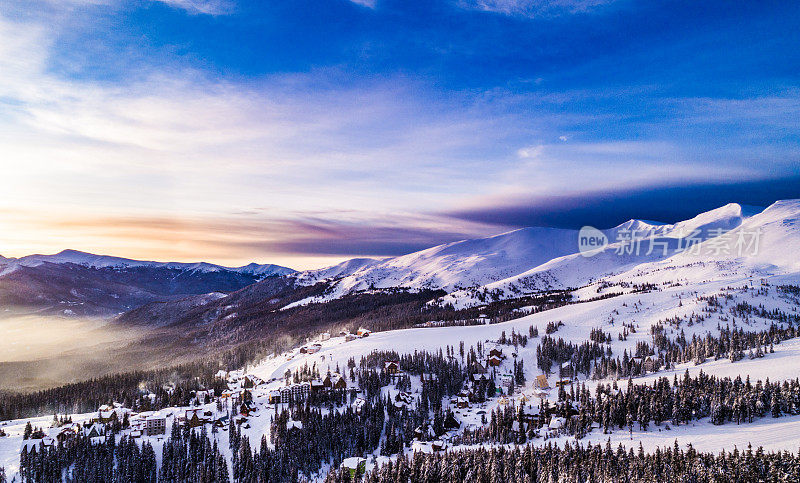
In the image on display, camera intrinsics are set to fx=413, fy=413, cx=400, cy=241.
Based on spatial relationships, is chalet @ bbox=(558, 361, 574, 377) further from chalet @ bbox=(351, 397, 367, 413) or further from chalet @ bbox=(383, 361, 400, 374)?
chalet @ bbox=(351, 397, 367, 413)

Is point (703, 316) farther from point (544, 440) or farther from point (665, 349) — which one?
point (544, 440)

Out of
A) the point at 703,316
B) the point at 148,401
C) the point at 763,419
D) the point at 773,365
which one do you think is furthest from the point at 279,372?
the point at 703,316

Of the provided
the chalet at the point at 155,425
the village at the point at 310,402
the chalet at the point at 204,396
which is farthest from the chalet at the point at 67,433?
the chalet at the point at 204,396

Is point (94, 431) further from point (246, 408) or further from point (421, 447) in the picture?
point (421, 447)

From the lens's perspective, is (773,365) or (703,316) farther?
(703,316)

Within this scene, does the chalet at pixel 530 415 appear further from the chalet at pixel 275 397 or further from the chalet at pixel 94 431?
the chalet at pixel 94 431

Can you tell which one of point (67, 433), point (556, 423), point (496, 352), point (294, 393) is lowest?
point (67, 433)

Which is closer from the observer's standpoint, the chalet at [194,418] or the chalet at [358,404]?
the chalet at [194,418]

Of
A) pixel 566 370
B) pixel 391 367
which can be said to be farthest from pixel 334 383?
pixel 566 370

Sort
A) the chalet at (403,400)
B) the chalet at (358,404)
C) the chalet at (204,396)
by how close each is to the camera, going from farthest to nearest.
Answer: the chalet at (204,396)
the chalet at (403,400)
the chalet at (358,404)
